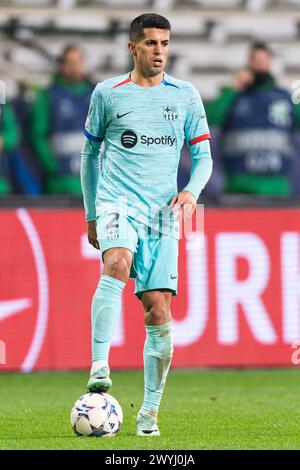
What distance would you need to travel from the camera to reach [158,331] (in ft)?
20.8

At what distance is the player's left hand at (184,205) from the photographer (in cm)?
622

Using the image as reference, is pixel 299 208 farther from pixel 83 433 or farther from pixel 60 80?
pixel 83 433

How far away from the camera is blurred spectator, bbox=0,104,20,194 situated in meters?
11.8

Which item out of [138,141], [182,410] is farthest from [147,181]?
[182,410]

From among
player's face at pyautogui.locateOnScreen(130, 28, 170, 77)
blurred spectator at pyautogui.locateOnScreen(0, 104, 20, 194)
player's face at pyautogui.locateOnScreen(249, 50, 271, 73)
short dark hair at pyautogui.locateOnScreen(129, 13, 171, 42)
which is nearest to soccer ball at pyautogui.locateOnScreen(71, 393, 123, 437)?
player's face at pyautogui.locateOnScreen(130, 28, 170, 77)

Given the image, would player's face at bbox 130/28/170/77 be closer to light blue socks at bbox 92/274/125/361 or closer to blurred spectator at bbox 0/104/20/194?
light blue socks at bbox 92/274/125/361

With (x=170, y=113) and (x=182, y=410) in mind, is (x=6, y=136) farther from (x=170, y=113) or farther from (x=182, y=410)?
(x=170, y=113)

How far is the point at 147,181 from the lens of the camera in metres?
6.34

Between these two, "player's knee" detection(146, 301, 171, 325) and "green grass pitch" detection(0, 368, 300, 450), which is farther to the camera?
"player's knee" detection(146, 301, 171, 325)

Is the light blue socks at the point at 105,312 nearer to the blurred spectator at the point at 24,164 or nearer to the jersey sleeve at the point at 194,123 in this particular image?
the jersey sleeve at the point at 194,123

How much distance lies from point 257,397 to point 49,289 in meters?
2.71

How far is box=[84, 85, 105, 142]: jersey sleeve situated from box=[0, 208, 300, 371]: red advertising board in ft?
15.1

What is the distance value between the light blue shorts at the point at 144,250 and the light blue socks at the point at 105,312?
19 centimetres

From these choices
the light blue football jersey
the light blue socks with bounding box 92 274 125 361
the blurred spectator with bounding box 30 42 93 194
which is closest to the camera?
the light blue socks with bounding box 92 274 125 361
